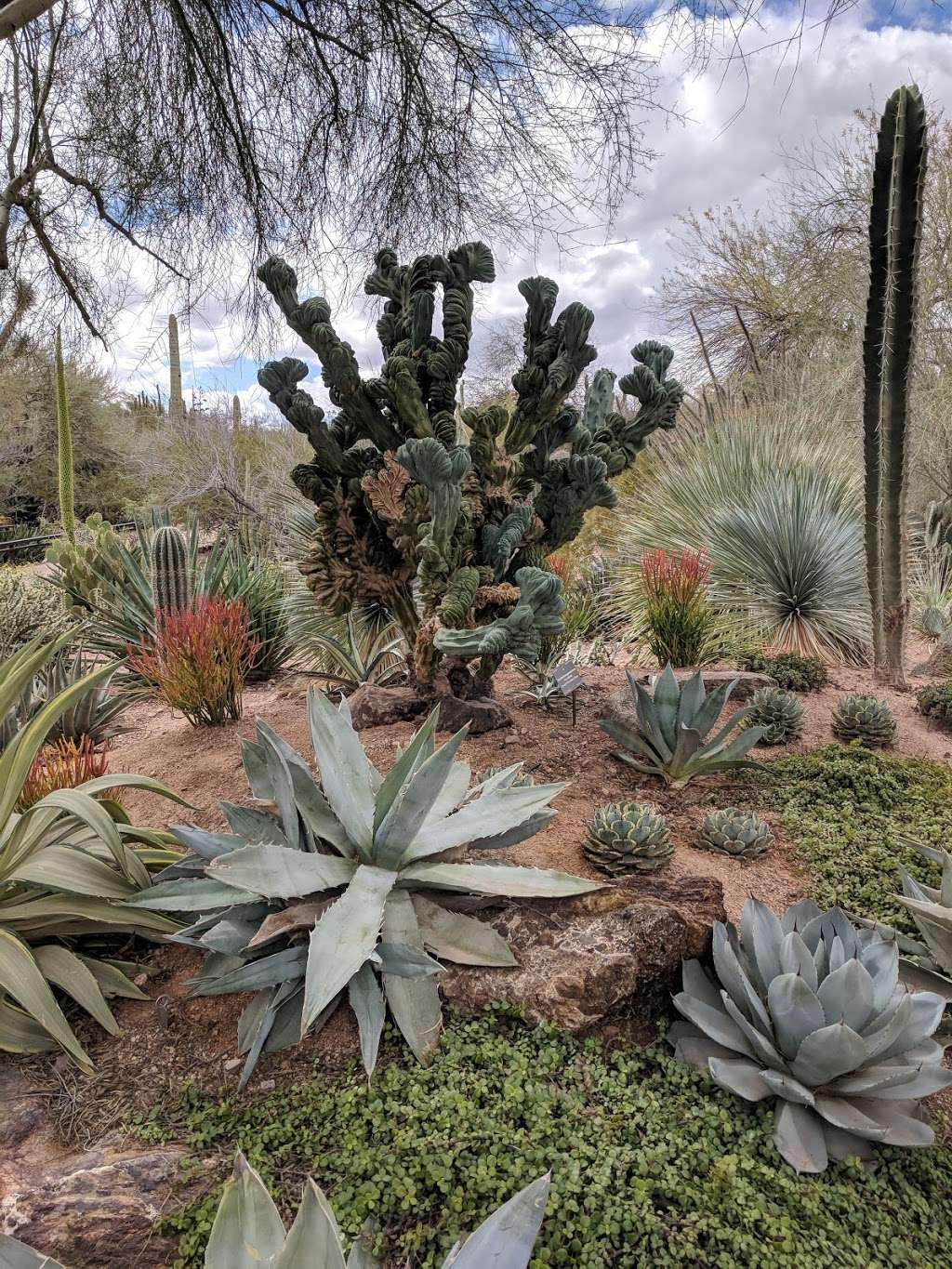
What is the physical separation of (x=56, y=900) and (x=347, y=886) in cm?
83

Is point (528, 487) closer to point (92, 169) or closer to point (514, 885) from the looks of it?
point (514, 885)

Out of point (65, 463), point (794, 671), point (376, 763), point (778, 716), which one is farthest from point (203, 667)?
point (65, 463)

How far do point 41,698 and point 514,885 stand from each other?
4036 millimetres

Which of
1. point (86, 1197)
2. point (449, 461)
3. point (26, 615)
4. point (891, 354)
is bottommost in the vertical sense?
point (86, 1197)

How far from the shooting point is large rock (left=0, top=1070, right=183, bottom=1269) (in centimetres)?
143

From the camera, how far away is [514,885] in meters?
2.05

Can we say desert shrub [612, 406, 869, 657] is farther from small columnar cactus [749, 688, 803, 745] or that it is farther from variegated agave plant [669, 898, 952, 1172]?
variegated agave plant [669, 898, 952, 1172]

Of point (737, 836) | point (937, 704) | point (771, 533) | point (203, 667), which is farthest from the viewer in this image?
point (771, 533)

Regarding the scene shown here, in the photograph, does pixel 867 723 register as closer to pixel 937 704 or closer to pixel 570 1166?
pixel 937 704

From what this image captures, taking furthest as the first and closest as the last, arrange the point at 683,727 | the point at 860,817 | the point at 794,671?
the point at 794,671, the point at 683,727, the point at 860,817

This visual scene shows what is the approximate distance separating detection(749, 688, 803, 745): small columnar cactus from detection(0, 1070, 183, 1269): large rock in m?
3.62

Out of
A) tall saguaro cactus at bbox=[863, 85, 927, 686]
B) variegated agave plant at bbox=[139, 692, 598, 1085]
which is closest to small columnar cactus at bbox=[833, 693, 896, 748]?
tall saguaro cactus at bbox=[863, 85, 927, 686]

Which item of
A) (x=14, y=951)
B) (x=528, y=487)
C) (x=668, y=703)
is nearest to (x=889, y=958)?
(x=668, y=703)

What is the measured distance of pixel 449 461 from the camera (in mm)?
3021
